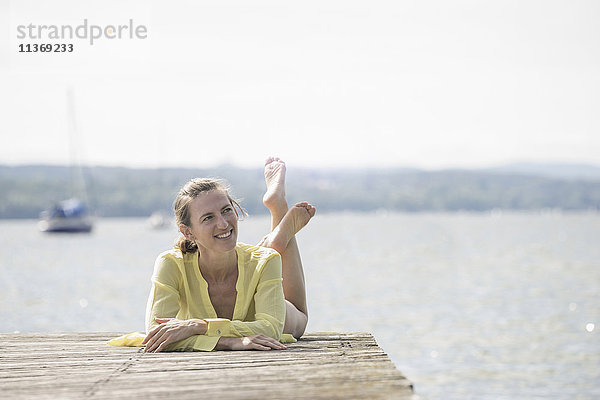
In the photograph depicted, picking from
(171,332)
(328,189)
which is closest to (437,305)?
(171,332)

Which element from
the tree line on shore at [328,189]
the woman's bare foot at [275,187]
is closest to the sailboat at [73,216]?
the tree line on shore at [328,189]

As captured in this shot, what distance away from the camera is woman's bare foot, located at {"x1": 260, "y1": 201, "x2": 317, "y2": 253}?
211 inches

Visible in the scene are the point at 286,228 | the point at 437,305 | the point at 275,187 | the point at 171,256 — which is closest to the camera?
the point at 171,256

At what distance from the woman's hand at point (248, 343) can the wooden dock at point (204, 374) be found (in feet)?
0.23

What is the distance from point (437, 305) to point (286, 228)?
22759 millimetres

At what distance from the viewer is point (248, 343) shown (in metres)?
4.52

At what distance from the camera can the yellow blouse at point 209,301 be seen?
15.1 feet

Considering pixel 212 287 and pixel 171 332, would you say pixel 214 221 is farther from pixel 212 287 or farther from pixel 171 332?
pixel 171 332

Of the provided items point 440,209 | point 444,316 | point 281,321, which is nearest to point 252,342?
point 281,321

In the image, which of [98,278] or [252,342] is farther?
[98,278]

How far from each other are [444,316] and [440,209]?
303ft

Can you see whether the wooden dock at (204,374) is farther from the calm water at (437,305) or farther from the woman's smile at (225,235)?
the calm water at (437,305)

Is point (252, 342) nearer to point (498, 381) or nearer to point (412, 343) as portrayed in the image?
point (498, 381)

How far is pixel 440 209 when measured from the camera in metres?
116
